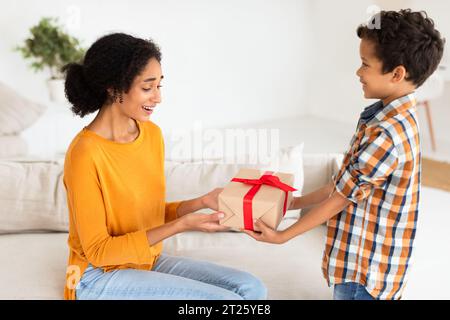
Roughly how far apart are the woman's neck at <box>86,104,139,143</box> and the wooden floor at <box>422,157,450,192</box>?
2522 millimetres

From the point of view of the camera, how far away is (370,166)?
1.19m

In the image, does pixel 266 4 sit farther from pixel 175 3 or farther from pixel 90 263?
pixel 90 263

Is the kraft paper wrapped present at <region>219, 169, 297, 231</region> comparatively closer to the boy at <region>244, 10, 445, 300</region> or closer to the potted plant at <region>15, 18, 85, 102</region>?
the boy at <region>244, 10, 445, 300</region>

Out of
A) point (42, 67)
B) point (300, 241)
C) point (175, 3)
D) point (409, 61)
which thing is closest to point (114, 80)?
point (409, 61)

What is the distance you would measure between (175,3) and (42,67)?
1.31m

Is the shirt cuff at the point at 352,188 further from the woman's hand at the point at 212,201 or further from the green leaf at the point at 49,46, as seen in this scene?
the green leaf at the point at 49,46

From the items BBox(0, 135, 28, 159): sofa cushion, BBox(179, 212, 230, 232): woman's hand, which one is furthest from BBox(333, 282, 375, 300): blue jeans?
BBox(0, 135, 28, 159): sofa cushion

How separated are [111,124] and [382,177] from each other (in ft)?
2.29

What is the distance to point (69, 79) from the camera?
1.37 metres

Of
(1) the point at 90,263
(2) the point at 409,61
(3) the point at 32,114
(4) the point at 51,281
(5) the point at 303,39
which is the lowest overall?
(4) the point at 51,281

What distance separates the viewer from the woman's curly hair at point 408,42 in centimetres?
118

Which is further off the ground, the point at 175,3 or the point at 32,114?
the point at 175,3

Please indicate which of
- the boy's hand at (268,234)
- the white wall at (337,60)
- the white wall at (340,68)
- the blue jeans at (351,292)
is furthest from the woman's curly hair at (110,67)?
the white wall at (337,60)

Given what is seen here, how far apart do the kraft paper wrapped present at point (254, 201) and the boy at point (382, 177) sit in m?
0.04
